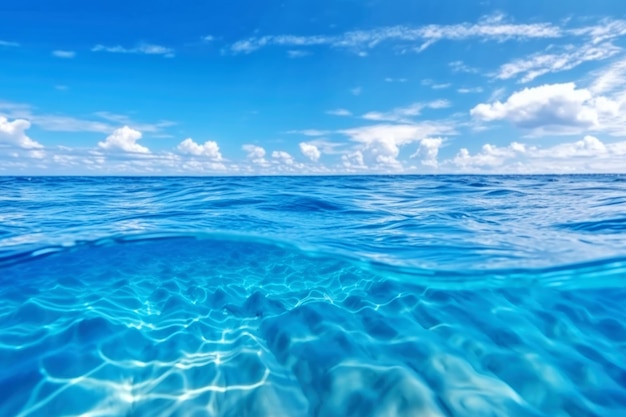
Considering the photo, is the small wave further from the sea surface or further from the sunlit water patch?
the sunlit water patch

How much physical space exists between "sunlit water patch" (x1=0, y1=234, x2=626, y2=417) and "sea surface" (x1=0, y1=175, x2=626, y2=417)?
3cm

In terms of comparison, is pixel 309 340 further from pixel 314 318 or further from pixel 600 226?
pixel 600 226

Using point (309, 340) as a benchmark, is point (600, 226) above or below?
above

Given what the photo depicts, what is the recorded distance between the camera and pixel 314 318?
5297 millimetres

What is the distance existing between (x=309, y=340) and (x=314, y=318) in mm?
678

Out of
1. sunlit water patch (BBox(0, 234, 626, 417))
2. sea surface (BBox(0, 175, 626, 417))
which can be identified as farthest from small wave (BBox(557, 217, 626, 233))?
sunlit water patch (BBox(0, 234, 626, 417))

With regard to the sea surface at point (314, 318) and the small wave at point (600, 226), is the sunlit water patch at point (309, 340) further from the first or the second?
the small wave at point (600, 226)

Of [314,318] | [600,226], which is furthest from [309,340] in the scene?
[600,226]

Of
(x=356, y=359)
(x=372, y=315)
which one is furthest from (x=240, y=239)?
(x=356, y=359)

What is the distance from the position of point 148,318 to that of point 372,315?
3808 millimetres

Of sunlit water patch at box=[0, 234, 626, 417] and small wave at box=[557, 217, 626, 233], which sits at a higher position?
small wave at box=[557, 217, 626, 233]

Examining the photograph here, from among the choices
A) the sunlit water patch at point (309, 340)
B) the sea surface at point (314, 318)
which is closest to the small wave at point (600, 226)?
the sea surface at point (314, 318)

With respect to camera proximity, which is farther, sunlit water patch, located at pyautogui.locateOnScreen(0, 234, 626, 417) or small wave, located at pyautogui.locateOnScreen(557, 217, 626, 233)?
small wave, located at pyautogui.locateOnScreen(557, 217, 626, 233)

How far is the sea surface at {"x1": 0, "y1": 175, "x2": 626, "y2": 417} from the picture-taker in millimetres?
3490
